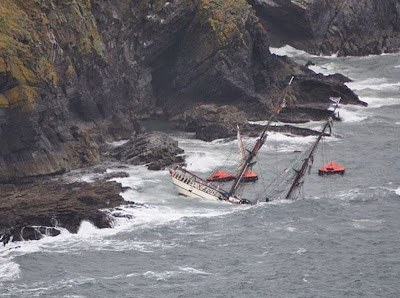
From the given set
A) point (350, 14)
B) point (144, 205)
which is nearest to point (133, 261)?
point (144, 205)

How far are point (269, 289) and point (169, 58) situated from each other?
218 ft

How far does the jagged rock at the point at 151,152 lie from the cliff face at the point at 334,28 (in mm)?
66080

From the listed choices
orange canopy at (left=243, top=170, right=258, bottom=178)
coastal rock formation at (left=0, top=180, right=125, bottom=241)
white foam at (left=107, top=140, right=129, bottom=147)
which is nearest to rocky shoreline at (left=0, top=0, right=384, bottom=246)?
coastal rock formation at (left=0, top=180, right=125, bottom=241)

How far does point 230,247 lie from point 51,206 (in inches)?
669

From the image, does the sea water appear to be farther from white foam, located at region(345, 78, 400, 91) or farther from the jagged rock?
white foam, located at region(345, 78, 400, 91)

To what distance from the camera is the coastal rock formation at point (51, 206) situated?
82562mm

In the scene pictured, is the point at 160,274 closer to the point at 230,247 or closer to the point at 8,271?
the point at 230,247

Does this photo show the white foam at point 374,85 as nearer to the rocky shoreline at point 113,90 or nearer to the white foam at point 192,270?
the rocky shoreline at point 113,90

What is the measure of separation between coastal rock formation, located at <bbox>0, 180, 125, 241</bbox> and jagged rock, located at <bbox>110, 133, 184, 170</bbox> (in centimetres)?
1094

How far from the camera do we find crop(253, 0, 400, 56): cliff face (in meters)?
171

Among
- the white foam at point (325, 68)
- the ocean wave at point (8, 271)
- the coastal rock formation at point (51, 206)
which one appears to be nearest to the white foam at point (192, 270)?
the coastal rock formation at point (51, 206)

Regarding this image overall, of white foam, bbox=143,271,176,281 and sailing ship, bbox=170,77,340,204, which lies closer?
white foam, bbox=143,271,176,281

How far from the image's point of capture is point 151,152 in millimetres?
106562

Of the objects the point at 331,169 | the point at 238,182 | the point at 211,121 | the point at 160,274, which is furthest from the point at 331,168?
the point at 160,274
